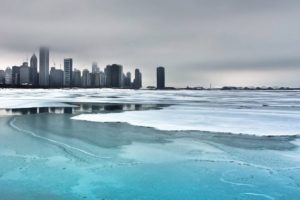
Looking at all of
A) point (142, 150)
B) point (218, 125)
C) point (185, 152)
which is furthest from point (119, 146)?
point (218, 125)

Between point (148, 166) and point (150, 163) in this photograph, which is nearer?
point (148, 166)

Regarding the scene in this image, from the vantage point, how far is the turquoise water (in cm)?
595

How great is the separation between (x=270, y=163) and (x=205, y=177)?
2.04 meters

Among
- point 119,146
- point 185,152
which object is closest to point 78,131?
point 119,146

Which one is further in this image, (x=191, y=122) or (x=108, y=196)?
(x=191, y=122)

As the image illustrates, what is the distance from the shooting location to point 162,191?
5996 millimetres

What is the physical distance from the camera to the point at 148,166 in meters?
7.69

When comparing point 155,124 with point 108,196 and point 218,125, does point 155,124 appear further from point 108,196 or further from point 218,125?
point 108,196

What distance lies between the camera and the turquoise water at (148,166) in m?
5.95

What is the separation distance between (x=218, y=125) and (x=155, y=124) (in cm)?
271

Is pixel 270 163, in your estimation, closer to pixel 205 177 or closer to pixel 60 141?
pixel 205 177

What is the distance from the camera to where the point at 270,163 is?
26.0 feet

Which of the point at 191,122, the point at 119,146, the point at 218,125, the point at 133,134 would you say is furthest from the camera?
the point at 191,122

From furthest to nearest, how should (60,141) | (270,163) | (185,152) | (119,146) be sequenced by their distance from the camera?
(60,141) < (119,146) < (185,152) < (270,163)
